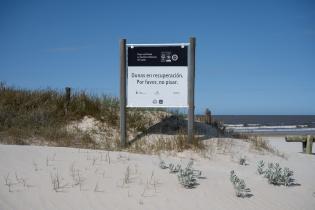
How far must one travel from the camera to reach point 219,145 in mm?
10133

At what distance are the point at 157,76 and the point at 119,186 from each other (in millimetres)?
4632

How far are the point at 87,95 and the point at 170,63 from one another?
12.0 ft

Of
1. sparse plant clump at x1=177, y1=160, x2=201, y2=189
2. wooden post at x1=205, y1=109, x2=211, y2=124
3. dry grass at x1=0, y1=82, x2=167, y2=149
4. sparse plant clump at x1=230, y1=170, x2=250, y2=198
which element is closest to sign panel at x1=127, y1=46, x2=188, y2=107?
dry grass at x1=0, y1=82, x2=167, y2=149

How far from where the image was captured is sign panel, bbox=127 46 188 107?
33.8 feet

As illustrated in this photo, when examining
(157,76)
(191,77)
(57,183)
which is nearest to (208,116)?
(191,77)

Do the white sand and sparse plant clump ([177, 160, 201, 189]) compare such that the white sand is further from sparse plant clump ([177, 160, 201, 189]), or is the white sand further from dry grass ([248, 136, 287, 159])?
dry grass ([248, 136, 287, 159])

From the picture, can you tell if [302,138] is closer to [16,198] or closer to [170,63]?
[170,63]

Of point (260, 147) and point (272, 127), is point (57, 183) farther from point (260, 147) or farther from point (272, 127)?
point (272, 127)

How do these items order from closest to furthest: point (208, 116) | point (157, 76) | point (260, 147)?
point (157, 76)
point (260, 147)
point (208, 116)

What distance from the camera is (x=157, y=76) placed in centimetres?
Result: 1043

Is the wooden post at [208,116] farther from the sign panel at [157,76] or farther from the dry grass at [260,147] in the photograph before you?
the sign panel at [157,76]

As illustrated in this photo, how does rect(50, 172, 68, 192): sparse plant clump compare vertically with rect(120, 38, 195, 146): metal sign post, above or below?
below

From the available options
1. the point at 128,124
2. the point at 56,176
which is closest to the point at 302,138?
the point at 128,124

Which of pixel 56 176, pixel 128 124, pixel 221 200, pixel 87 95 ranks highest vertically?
pixel 87 95
